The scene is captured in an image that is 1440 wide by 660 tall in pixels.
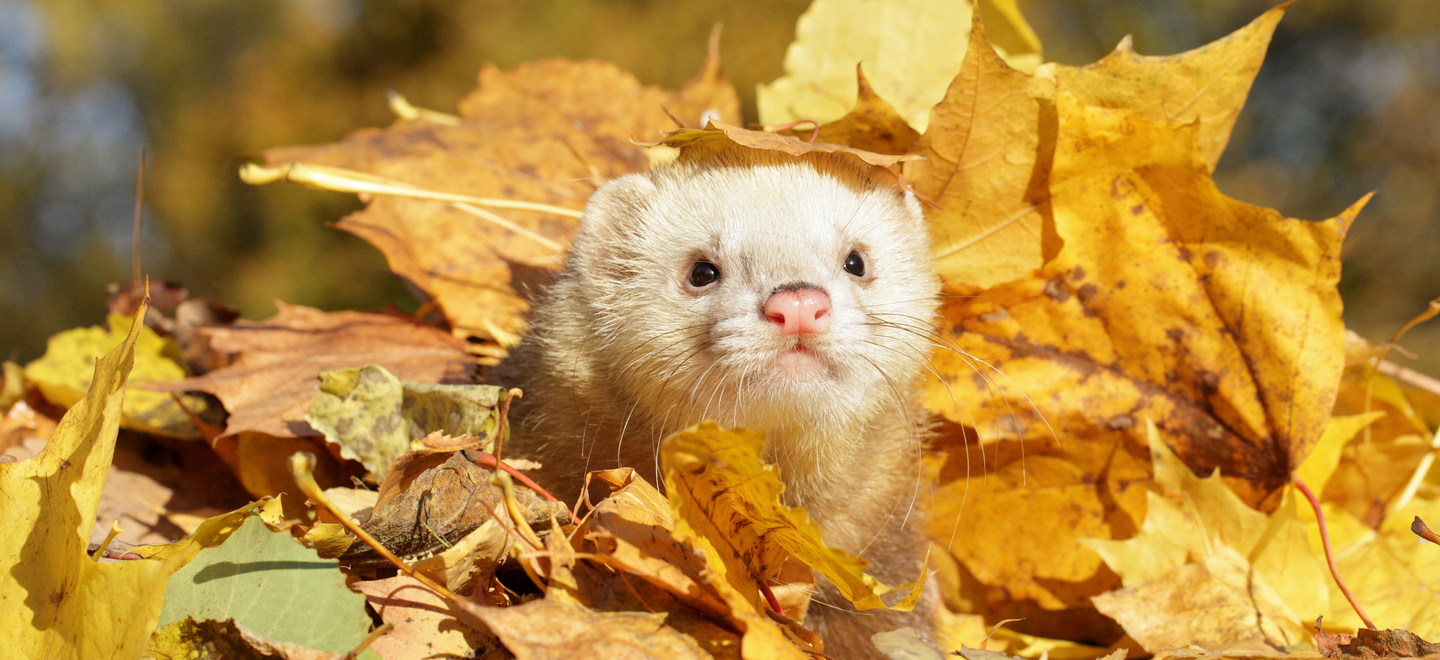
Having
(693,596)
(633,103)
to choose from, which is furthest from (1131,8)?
(693,596)

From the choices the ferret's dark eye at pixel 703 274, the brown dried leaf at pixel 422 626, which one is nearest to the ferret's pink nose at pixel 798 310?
the ferret's dark eye at pixel 703 274

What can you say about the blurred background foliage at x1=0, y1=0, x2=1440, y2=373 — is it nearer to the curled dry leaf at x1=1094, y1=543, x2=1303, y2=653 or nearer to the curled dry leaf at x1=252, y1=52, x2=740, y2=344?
the curled dry leaf at x1=252, y1=52, x2=740, y2=344

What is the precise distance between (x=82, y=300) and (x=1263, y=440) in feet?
31.0

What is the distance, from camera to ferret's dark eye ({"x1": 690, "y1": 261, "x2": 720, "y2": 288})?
4.23ft

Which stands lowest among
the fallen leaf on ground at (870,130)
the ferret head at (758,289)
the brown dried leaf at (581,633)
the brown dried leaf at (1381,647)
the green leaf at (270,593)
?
the green leaf at (270,593)

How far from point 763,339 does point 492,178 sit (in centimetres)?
88

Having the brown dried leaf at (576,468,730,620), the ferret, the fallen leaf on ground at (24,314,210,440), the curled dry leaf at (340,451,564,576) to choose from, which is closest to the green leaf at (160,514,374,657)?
the curled dry leaf at (340,451,564,576)

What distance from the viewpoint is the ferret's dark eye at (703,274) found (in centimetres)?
129

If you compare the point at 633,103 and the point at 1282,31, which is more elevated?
the point at 1282,31

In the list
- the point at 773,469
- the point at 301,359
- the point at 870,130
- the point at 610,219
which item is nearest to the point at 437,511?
the point at 773,469

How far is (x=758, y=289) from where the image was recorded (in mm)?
1208

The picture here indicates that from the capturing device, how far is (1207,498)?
1324 mm

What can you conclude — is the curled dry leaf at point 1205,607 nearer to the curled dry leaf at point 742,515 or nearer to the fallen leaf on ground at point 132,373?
the curled dry leaf at point 742,515

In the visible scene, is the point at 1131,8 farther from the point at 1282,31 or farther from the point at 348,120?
the point at 348,120
